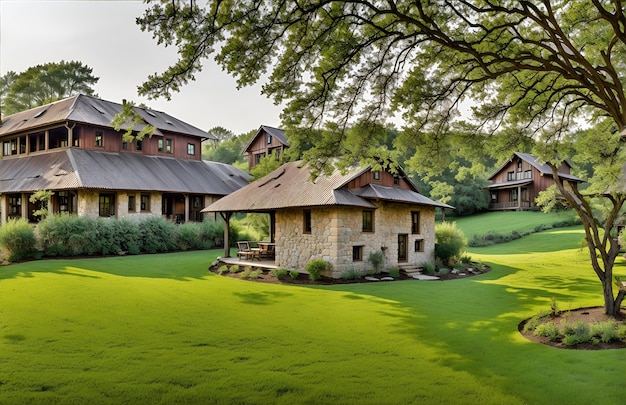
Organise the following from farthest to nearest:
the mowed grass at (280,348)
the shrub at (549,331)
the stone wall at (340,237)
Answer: the stone wall at (340,237) → the shrub at (549,331) → the mowed grass at (280,348)

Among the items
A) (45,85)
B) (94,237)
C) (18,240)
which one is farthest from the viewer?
(45,85)

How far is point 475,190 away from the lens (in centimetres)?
5300

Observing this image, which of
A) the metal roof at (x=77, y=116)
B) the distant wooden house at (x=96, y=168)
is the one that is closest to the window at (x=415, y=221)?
the distant wooden house at (x=96, y=168)

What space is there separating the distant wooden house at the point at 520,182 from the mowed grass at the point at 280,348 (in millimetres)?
35652

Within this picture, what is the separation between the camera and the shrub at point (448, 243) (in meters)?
25.1

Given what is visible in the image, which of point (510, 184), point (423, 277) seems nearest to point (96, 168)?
point (423, 277)

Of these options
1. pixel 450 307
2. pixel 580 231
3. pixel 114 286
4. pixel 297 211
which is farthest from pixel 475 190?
pixel 114 286

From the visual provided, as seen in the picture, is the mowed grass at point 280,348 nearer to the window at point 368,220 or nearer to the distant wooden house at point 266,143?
the window at point 368,220

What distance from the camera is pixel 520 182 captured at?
49625 mm

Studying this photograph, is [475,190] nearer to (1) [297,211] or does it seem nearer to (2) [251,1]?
(1) [297,211]

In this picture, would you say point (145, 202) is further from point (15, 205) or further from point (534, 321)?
point (534, 321)

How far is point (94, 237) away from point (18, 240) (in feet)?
12.1

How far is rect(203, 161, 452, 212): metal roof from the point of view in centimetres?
1953

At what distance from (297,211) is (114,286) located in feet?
28.1
